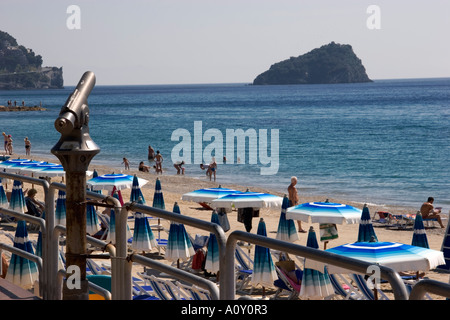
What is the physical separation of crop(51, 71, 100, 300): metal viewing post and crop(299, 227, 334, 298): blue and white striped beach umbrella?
213 inches

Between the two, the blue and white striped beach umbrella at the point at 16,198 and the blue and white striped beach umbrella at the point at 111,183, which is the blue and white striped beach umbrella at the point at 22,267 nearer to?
the blue and white striped beach umbrella at the point at 16,198

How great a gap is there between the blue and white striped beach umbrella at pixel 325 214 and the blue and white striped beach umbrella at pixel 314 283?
3.18m

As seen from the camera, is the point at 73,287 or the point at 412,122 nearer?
the point at 73,287

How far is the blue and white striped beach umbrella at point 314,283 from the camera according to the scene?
8.23m

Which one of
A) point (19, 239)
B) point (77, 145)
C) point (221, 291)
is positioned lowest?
point (19, 239)

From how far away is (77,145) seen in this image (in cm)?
286

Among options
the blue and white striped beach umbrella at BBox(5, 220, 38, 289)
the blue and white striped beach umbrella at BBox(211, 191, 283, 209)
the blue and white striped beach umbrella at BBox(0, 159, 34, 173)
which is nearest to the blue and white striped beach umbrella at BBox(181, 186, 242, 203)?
the blue and white striped beach umbrella at BBox(211, 191, 283, 209)

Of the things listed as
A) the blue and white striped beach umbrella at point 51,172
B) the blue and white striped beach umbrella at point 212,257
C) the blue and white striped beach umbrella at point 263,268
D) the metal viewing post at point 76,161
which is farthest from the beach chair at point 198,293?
the blue and white striped beach umbrella at point 51,172

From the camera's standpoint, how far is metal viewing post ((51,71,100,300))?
2.78 metres
